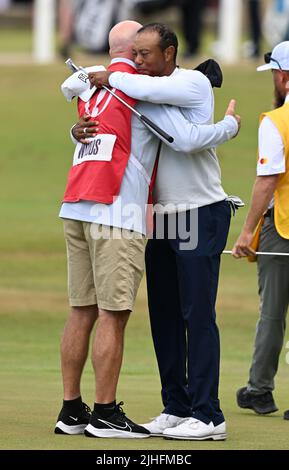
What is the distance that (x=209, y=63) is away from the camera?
845 centimetres

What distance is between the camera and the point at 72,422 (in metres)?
8.38

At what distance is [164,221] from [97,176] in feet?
1.59

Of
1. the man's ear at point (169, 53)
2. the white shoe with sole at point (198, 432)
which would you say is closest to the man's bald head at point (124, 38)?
the man's ear at point (169, 53)

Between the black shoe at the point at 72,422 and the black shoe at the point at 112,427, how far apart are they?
0.40 ft

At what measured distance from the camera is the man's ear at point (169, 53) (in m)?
8.27

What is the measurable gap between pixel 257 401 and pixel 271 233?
1.07 metres

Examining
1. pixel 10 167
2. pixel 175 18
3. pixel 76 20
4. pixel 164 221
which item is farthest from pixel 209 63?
pixel 175 18

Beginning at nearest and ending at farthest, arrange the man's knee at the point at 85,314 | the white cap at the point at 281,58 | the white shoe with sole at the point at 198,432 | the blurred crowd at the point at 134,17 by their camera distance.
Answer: the white shoe with sole at the point at 198,432 < the man's knee at the point at 85,314 < the white cap at the point at 281,58 < the blurred crowd at the point at 134,17

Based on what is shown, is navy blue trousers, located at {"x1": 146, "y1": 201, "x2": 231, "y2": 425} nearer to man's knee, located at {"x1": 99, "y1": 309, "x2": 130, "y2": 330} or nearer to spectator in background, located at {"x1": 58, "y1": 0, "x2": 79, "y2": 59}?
man's knee, located at {"x1": 99, "y1": 309, "x2": 130, "y2": 330}

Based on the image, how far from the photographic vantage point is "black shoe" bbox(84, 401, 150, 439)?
8164 mm

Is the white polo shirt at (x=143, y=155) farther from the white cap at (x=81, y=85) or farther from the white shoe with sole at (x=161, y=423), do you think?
the white shoe with sole at (x=161, y=423)

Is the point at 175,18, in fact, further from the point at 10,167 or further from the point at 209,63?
the point at 209,63

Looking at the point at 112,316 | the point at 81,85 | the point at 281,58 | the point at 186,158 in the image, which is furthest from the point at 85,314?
the point at 281,58

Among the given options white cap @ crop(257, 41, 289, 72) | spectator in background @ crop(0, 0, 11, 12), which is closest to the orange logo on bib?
white cap @ crop(257, 41, 289, 72)
